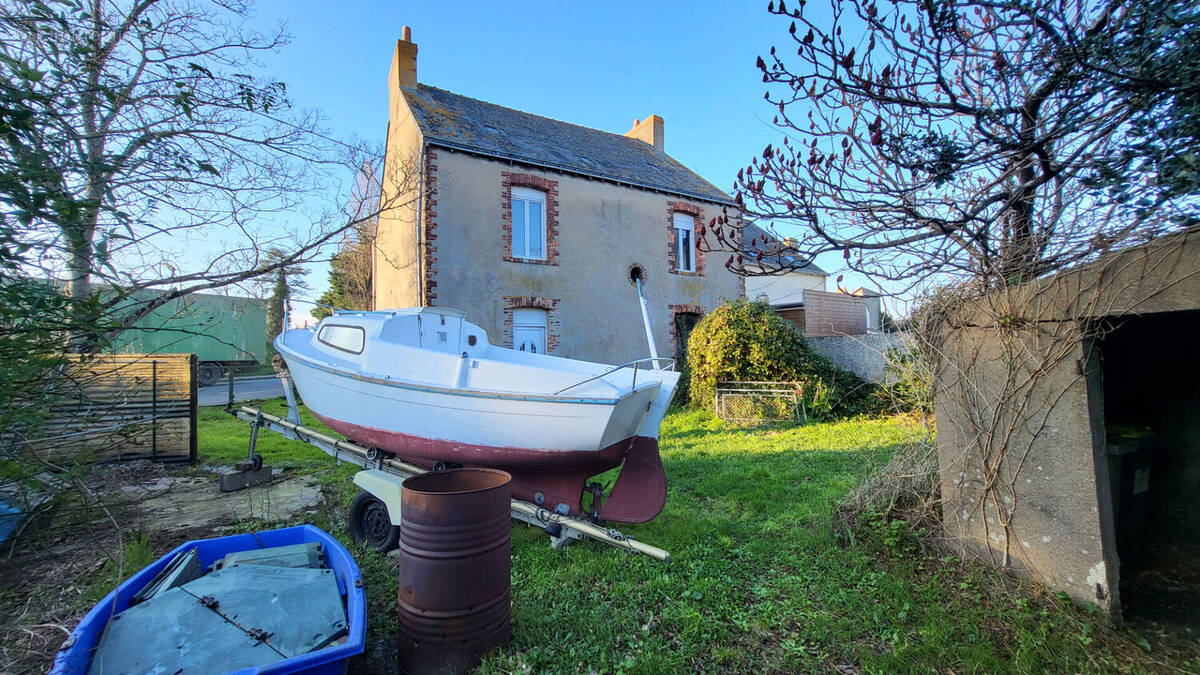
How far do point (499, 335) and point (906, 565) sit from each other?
29.0ft

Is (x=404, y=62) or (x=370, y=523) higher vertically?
(x=404, y=62)

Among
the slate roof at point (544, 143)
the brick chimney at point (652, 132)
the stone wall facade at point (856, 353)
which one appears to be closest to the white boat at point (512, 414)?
the slate roof at point (544, 143)

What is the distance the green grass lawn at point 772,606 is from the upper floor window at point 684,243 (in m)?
9.53

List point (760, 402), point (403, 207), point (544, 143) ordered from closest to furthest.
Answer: point (760, 402) < point (403, 207) < point (544, 143)

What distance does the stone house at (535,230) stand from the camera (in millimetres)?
10711


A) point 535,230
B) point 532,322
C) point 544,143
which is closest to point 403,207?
point 535,230

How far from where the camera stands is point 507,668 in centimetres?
267

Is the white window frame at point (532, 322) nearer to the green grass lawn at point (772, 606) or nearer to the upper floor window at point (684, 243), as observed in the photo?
the upper floor window at point (684, 243)

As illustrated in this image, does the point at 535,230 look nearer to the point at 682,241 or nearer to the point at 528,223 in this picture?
the point at 528,223

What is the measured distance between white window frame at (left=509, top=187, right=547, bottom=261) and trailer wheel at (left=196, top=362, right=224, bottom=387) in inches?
622

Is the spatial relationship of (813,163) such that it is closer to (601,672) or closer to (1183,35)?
(1183,35)

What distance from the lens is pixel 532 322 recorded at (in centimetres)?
1166

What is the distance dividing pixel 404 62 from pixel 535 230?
18.8 ft

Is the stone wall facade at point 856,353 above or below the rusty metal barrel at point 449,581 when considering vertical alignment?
above
